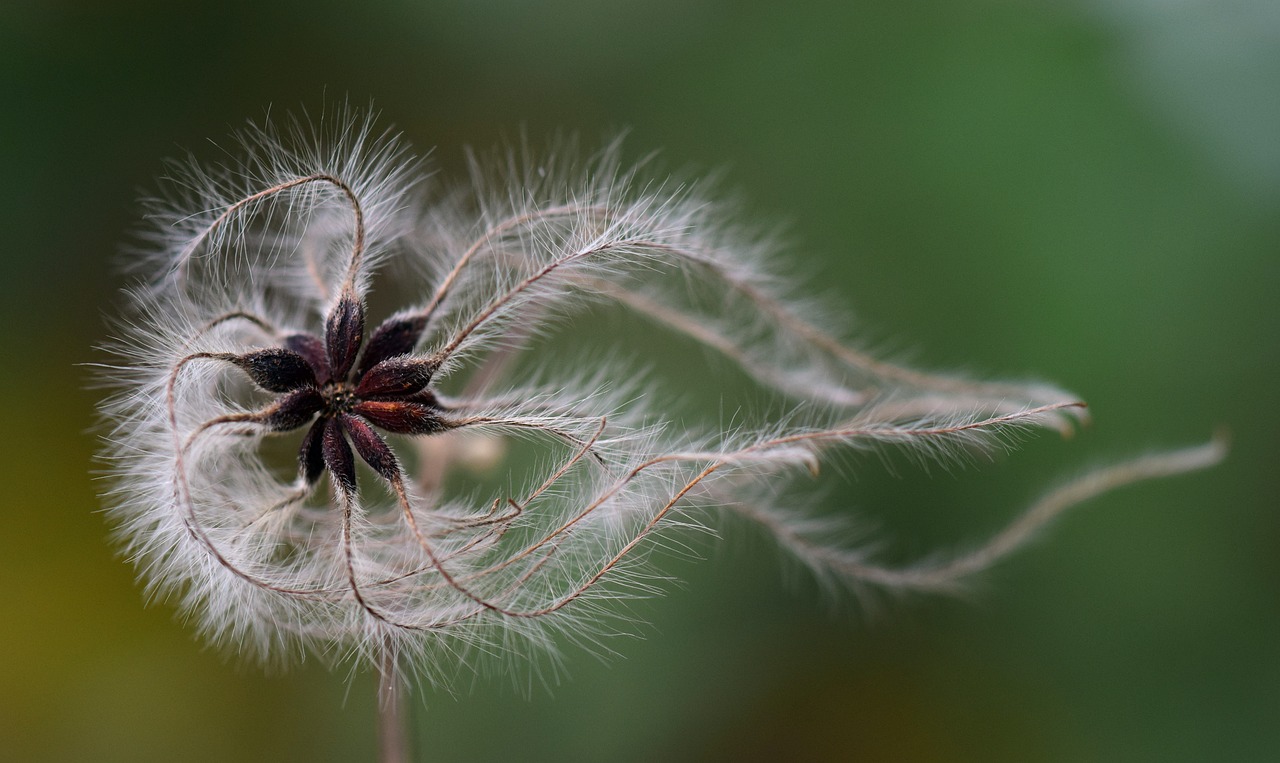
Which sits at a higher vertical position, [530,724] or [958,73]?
[958,73]

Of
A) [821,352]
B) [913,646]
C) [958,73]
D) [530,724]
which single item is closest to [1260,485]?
[913,646]

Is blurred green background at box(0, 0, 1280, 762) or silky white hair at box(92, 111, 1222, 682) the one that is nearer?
silky white hair at box(92, 111, 1222, 682)

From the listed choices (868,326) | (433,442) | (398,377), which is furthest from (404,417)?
(868,326)

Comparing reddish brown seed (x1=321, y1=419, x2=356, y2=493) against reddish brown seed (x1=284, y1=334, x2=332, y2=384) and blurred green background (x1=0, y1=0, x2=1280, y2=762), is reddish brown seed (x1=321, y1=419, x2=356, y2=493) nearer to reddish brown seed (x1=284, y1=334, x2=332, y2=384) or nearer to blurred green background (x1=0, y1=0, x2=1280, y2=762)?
reddish brown seed (x1=284, y1=334, x2=332, y2=384)

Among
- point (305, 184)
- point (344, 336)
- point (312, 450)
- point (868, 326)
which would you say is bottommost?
point (312, 450)

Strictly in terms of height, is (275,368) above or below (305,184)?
below

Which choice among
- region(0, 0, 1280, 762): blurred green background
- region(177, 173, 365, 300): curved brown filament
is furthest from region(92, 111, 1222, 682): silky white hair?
region(0, 0, 1280, 762): blurred green background

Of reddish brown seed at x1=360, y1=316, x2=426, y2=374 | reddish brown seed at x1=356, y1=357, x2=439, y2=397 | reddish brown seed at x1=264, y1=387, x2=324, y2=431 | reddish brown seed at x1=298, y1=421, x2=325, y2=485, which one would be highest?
reddish brown seed at x1=360, y1=316, x2=426, y2=374

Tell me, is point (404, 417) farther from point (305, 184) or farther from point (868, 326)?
point (868, 326)

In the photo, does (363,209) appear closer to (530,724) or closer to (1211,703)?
(530,724)
